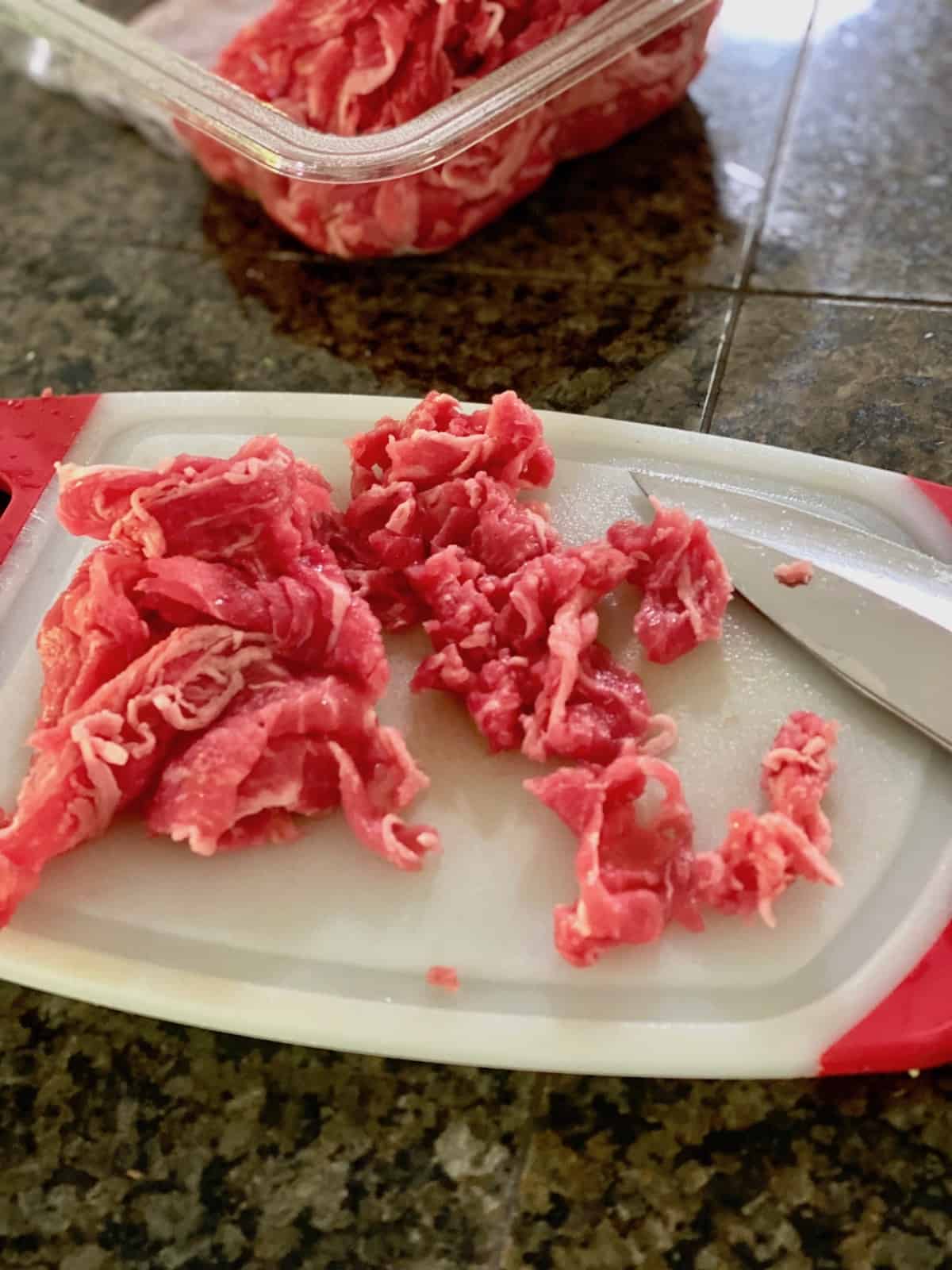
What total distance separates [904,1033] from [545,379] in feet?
3.41

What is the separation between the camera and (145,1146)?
107 cm

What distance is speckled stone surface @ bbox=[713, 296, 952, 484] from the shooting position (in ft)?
5.03

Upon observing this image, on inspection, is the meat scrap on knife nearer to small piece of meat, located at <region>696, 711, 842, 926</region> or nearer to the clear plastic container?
small piece of meat, located at <region>696, 711, 842, 926</region>

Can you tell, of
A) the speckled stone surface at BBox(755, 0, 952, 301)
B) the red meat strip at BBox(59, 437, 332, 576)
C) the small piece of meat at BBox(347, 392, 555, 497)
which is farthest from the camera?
the speckled stone surface at BBox(755, 0, 952, 301)

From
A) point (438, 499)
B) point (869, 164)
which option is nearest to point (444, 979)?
point (438, 499)

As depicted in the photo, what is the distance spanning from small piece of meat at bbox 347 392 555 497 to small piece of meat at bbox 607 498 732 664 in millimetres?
151

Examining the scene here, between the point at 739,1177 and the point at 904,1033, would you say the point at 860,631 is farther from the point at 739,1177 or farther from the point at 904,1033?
the point at 739,1177

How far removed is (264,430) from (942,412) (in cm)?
94

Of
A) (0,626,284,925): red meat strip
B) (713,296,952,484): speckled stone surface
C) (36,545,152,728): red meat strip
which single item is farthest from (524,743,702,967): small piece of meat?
(713,296,952,484): speckled stone surface

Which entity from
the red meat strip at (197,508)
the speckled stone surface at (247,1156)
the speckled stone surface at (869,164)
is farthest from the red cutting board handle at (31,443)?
the speckled stone surface at (869,164)

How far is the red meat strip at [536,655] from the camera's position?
1.18m

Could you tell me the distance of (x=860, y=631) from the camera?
1.21 meters

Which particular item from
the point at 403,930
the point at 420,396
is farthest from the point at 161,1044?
the point at 420,396

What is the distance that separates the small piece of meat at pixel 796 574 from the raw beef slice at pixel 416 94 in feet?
2.83
